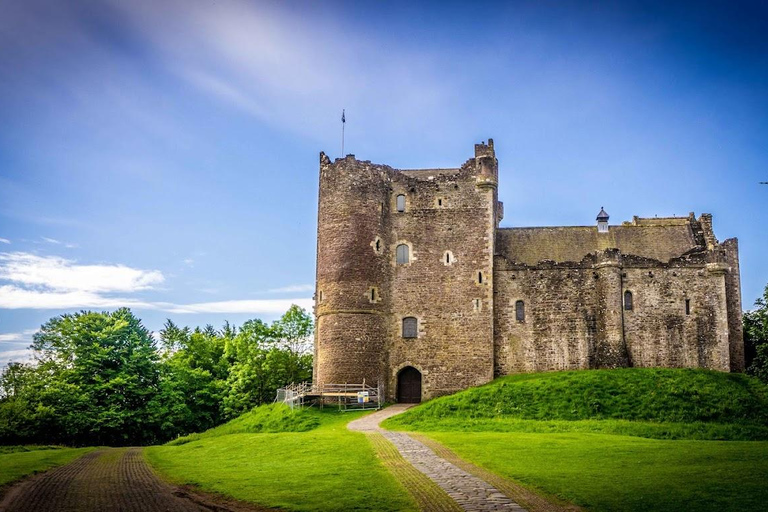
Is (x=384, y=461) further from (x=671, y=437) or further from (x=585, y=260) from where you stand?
(x=585, y=260)

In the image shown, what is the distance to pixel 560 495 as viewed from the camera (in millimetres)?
20688

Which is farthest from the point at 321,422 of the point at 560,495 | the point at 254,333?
the point at 254,333

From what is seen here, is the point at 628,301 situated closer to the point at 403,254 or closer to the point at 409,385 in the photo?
the point at 403,254

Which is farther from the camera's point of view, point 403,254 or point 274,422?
point 403,254

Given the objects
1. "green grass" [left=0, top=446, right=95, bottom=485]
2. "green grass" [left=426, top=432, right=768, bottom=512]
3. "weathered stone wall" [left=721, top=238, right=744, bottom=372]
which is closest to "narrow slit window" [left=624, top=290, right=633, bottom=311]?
"weathered stone wall" [left=721, top=238, right=744, bottom=372]

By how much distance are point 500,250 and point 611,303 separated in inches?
340

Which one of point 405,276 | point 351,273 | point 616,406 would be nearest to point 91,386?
point 351,273

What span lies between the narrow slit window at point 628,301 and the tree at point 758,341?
7375 mm

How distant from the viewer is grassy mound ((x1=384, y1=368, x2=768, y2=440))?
122 ft

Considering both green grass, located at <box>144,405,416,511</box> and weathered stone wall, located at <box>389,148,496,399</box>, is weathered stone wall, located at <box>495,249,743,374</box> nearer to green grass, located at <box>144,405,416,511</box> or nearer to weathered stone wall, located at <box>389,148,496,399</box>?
weathered stone wall, located at <box>389,148,496,399</box>

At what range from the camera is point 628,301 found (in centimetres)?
5059

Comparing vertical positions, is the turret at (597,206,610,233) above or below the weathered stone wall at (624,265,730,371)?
above

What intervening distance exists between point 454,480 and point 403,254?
29.6 metres

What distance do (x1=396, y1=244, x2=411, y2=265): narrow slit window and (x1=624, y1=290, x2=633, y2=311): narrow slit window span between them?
14.6 m
